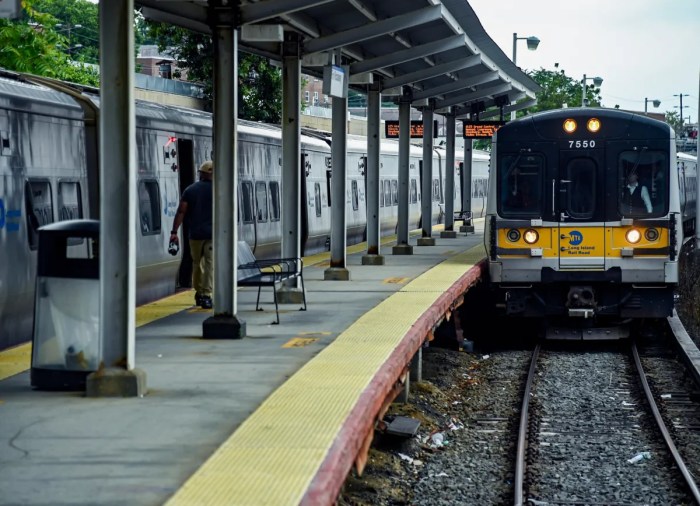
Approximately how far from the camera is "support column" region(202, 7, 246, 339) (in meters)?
12.0

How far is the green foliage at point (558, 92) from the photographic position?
79688 mm

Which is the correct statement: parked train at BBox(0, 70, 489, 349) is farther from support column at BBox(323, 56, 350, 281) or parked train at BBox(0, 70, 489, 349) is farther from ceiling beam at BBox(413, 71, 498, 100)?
ceiling beam at BBox(413, 71, 498, 100)

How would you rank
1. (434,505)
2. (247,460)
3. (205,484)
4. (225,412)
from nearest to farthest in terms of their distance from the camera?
(205,484)
(247,460)
(225,412)
(434,505)

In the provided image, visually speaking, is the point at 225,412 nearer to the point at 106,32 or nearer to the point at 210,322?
the point at 106,32

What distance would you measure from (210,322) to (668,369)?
22.3ft

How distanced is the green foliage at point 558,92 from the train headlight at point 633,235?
57447mm

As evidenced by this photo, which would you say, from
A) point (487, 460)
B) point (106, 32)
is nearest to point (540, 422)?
point (487, 460)

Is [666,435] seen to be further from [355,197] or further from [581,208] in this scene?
[355,197]

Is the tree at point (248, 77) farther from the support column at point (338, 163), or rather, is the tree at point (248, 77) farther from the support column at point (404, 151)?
the support column at point (338, 163)

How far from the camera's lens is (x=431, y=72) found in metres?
21.1

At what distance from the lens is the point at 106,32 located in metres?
8.64

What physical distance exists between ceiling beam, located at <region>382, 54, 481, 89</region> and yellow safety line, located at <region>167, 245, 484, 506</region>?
338 inches

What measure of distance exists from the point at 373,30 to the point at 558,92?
69886mm

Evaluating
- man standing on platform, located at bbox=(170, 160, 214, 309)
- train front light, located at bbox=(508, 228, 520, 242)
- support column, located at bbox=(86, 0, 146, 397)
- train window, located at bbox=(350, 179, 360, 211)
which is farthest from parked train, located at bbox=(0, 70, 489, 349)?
train front light, located at bbox=(508, 228, 520, 242)
